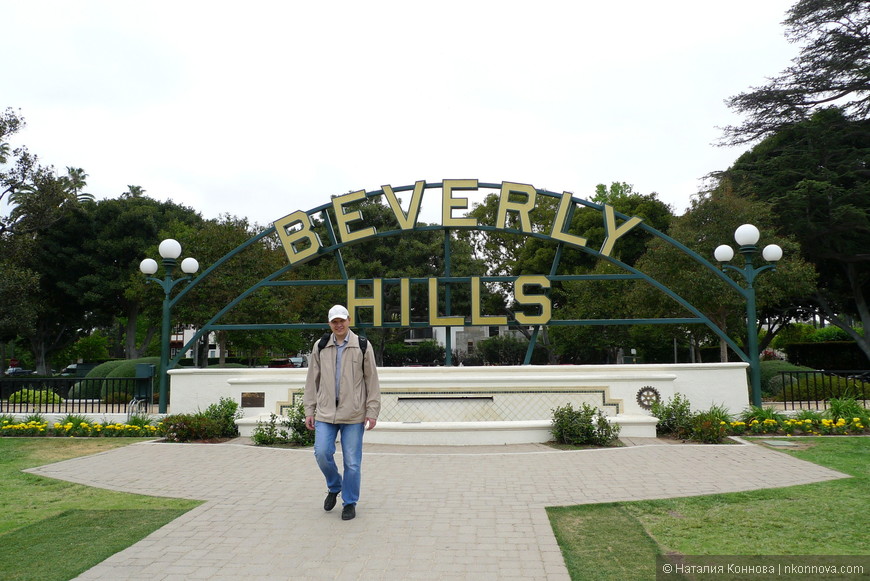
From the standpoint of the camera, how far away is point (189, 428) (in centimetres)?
1063

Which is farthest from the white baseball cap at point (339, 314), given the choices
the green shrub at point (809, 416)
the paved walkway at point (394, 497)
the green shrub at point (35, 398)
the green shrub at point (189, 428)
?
the green shrub at point (35, 398)

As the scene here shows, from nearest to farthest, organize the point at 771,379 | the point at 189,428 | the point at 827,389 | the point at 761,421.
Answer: the point at 189,428 < the point at 761,421 < the point at 827,389 < the point at 771,379

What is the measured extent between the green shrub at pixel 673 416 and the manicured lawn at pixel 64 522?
7.93 metres

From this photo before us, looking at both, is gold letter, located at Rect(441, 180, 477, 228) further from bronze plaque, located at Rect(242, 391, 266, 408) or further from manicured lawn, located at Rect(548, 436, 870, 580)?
manicured lawn, located at Rect(548, 436, 870, 580)

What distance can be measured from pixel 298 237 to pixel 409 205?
8.67 ft

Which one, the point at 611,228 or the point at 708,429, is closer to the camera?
the point at 708,429

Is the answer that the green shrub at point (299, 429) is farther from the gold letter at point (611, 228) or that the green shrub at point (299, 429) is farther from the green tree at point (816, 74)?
the green tree at point (816, 74)

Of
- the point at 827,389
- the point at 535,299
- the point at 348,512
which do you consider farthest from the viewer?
the point at 827,389

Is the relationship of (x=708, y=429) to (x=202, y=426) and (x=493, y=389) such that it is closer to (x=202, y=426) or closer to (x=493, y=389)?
(x=493, y=389)

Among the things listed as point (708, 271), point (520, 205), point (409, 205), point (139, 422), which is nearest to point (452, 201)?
point (409, 205)

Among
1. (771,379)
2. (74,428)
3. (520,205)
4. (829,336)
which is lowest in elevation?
(74,428)

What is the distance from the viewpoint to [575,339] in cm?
2777

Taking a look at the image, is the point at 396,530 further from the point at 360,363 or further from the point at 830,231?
the point at 830,231

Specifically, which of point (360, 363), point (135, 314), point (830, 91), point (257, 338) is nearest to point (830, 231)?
point (830, 91)
